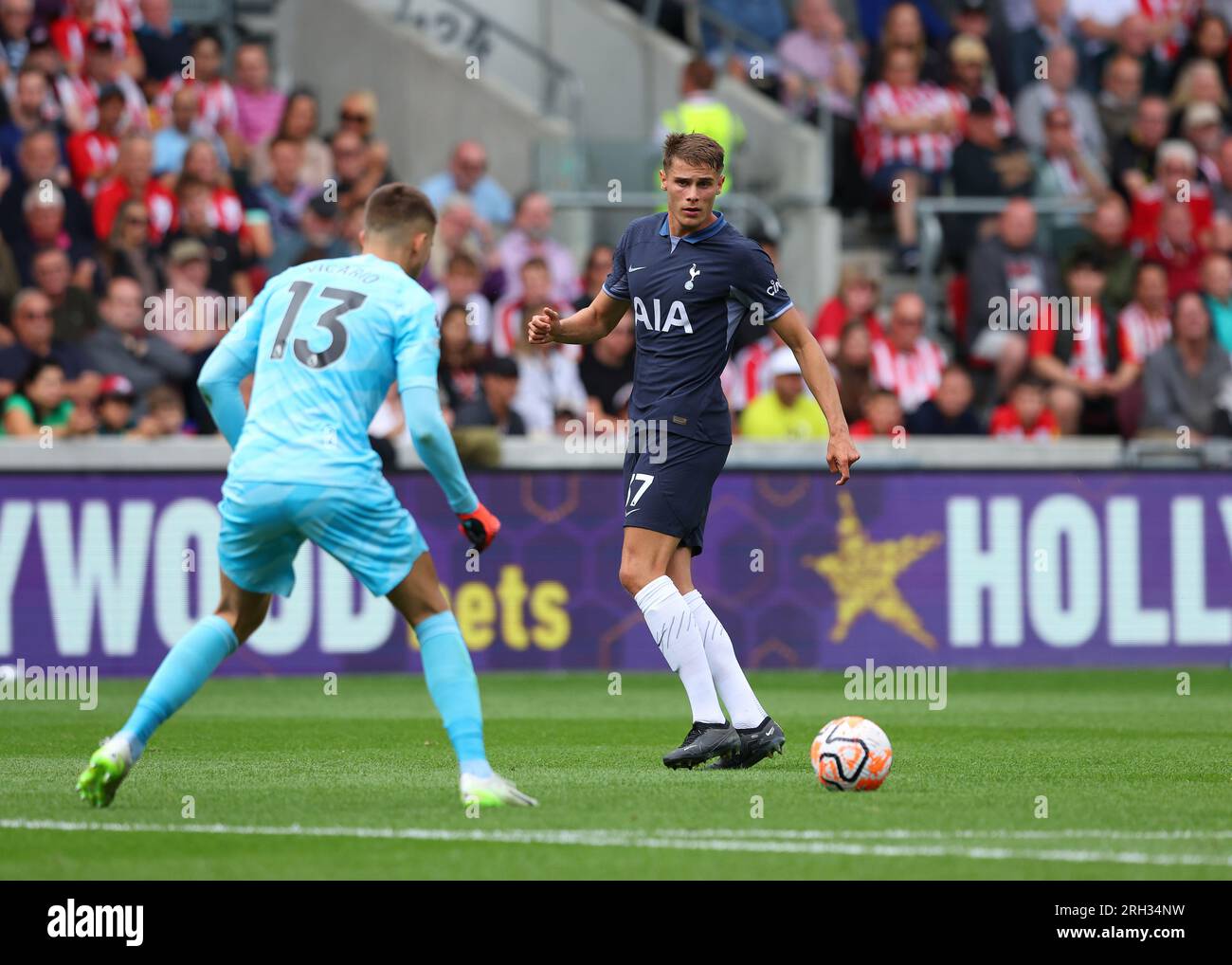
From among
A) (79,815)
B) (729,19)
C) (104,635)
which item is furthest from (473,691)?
(729,19)

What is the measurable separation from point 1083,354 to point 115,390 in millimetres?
7969

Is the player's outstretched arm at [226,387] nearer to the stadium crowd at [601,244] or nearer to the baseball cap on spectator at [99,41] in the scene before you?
the stadium crowd at [601,244]

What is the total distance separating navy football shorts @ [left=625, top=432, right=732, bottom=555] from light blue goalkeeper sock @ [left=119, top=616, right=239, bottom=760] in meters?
2.05

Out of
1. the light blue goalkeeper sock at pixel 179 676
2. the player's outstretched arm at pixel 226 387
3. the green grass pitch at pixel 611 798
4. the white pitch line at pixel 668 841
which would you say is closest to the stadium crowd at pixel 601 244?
the green grass pitch at pixel 611 798

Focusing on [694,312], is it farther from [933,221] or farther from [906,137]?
[906,137]

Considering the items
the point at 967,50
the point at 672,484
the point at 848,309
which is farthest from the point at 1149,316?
the point at 672,484

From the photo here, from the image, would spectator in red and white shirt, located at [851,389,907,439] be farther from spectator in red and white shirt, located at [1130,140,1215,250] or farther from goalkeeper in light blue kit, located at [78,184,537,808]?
goalkeeper in light blue kit, located at [78,184,537,808]

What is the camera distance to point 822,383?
8.83m

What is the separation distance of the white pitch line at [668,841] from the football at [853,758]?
4.09ft

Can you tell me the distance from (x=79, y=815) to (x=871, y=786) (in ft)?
9.39

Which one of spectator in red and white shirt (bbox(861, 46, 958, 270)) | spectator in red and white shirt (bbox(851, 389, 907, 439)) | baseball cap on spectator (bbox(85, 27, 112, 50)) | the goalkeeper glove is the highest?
baseball cap on spectator (bbox(85, 27, 112, 50))

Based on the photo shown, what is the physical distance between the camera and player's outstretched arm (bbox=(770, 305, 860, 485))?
848 cm

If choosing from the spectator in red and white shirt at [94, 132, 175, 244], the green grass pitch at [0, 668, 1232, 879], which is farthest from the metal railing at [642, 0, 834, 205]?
the green grass pitch at [0, 668, 1232, 879]

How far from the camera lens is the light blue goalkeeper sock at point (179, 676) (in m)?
7.41
